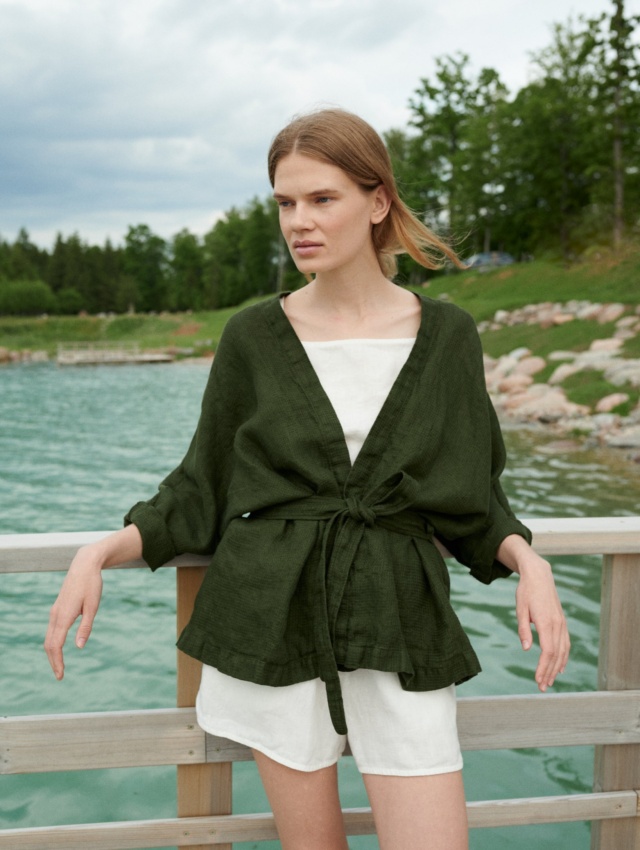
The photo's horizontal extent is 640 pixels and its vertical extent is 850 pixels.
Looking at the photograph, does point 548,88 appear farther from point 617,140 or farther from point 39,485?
point 39,485

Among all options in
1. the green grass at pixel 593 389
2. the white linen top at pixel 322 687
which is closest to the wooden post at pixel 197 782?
the white linen top at pixel 322 687

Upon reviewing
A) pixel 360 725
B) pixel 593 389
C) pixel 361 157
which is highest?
pixel 361 157

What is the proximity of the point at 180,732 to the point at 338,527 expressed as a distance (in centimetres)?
54

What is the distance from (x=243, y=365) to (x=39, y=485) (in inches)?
417

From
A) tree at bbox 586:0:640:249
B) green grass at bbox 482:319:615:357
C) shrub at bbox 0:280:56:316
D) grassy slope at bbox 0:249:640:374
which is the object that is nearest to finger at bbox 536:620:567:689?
grassy slope at bbox 0:249:640:374

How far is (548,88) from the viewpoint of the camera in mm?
30750

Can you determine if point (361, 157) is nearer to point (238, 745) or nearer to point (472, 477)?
point (472, 477)

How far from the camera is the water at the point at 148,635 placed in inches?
150

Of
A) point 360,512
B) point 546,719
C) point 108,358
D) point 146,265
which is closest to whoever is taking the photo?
point 360,512

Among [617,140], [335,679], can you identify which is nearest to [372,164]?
[335,679]

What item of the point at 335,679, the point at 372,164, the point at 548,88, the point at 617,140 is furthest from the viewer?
the point at 548,88

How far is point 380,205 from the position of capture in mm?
1518

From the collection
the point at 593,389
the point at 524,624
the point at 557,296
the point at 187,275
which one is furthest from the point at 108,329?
the point at 524,624

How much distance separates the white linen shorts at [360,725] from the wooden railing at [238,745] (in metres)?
0.25
